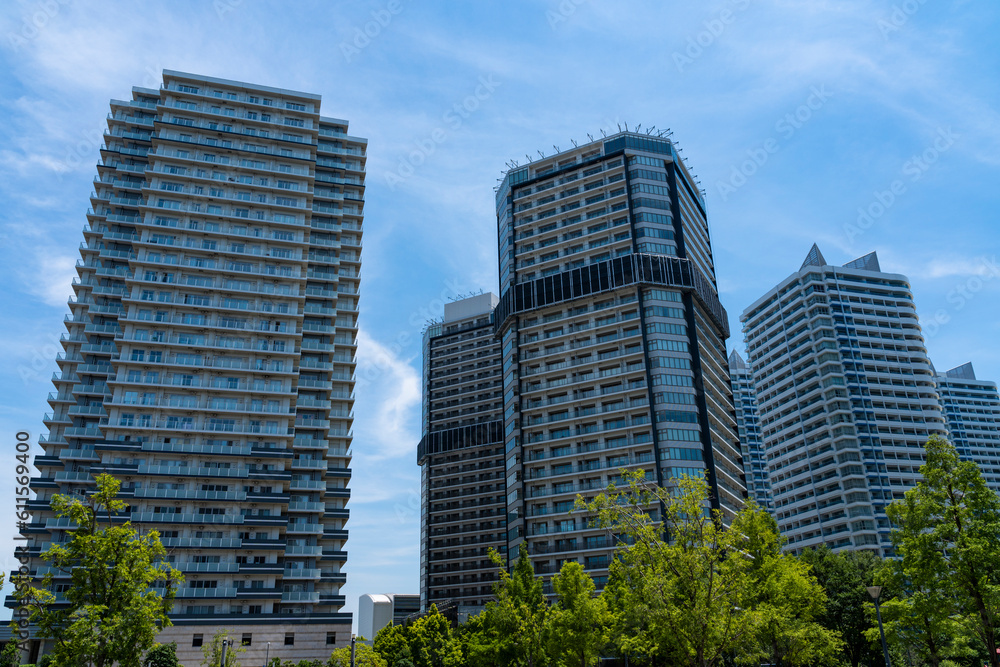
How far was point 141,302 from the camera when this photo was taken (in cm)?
9050

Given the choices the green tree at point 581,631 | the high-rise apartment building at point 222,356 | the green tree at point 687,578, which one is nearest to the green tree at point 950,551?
the green tree at point 687,578

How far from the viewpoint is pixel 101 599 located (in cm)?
3127

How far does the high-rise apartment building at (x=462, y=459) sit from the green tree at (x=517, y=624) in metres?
81.5

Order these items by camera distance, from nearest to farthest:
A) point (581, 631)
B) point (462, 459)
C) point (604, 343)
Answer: point (581, 631)
point (604, 343)
point (462, 459)

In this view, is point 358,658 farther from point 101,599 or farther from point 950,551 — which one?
point 950,551

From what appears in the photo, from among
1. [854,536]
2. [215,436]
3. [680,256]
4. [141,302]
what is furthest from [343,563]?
[854,536]

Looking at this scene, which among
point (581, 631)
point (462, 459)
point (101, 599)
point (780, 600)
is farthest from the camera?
point (462, 459)

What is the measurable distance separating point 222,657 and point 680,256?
7779 centimetres

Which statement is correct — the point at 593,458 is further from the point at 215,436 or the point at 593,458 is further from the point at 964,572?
the point at 964,572

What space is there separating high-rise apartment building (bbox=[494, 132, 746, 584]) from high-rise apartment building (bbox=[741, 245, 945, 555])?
145ft

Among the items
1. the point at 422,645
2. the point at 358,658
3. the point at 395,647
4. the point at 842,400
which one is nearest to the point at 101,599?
the point at 358,658

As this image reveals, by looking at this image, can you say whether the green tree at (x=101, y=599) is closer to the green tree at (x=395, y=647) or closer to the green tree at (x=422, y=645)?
the green tree at (x=422, y=645)

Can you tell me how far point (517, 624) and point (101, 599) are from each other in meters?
32.7

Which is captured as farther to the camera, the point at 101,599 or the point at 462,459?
the point at 462,459
